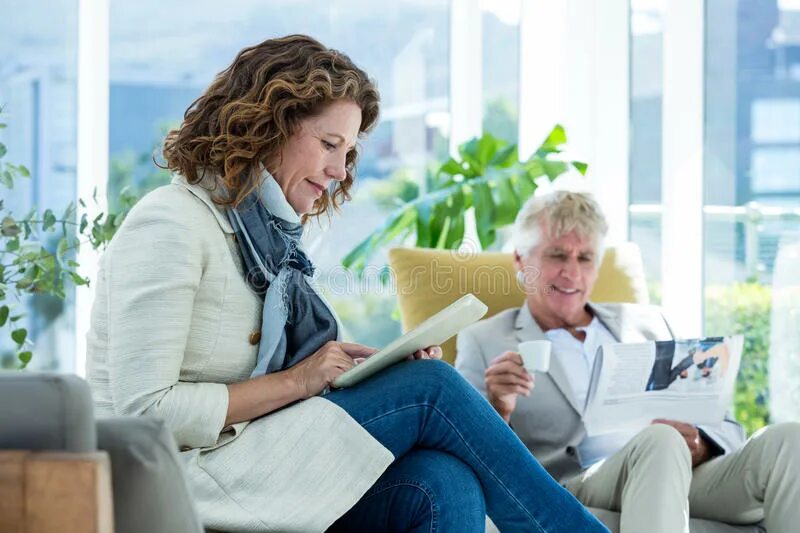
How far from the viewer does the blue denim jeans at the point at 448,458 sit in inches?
70.4

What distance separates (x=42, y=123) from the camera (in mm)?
3674

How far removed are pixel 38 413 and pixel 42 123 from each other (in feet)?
9.67

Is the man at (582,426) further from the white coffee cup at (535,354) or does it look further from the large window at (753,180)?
the large window at (753,180)

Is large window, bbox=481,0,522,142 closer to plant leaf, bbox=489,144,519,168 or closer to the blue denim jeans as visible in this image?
plant leaf, bbox=489,144,519,168

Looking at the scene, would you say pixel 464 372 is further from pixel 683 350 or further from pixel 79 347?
pixel 79 347

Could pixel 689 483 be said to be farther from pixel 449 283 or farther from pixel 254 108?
pixel 254 108

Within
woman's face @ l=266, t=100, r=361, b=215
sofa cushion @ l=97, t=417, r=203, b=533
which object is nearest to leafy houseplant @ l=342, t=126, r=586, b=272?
woman's face @ l=266, t=100, r=361, b=215

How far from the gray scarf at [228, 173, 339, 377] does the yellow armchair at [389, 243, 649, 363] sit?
914 millimetres

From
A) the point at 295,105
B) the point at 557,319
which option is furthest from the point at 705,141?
the point at 295,105

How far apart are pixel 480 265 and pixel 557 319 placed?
11.7 inches

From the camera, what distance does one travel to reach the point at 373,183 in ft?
14.0

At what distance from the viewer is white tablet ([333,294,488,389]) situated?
1.75 meters

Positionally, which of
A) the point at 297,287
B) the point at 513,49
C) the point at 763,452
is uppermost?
the point at 513,49

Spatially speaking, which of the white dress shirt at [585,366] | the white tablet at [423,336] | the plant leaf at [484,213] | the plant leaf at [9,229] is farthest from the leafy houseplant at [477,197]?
the white tablet at [423,336]
